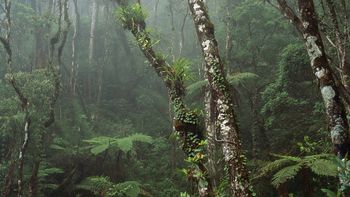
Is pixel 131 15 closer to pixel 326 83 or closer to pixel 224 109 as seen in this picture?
pixel 224 109

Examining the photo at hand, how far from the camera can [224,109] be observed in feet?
17.7

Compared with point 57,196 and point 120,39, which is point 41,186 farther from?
point 120,39

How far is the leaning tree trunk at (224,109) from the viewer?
4.97 m

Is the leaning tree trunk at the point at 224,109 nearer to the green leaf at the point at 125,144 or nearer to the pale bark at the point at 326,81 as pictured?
the pale bark at the point at 326,81

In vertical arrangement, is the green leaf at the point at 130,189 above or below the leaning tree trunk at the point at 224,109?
below

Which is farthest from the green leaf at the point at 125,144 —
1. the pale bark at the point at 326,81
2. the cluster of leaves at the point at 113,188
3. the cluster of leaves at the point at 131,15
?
the pale bark at the point at 326,81

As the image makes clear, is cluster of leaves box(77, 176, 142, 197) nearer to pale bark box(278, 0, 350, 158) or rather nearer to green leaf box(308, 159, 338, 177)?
green leaf box(308, 159, 338, 177)

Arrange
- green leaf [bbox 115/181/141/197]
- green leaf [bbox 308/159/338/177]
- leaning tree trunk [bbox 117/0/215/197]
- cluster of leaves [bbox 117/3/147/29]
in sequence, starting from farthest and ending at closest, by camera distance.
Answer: green leaf [bbox 115/181/141/197], cluster of leaves [bbox 117/3/147/29], green leaf [bbox 308/159/338/177], leaning tree trunk [bbox 117/0/215/197]

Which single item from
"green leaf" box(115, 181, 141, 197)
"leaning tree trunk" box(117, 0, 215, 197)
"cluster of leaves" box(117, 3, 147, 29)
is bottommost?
"green leaf" box(115, 181, 141, 197)

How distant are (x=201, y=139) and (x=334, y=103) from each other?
198cm

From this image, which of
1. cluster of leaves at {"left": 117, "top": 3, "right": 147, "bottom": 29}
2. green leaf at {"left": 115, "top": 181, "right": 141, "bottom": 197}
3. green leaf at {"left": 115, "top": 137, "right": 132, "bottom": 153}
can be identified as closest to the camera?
cluster of leaves at {"left": 117, "top": 3, "right": 147, "bottom": 29}

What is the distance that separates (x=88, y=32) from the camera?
23938mm

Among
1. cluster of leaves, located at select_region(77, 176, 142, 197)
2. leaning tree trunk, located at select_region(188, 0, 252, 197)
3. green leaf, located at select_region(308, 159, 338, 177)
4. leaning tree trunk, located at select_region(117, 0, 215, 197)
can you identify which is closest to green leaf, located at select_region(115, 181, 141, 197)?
cluster of leaves, located at select_region(77, 176, 142, 197)

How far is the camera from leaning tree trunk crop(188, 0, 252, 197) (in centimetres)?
497
